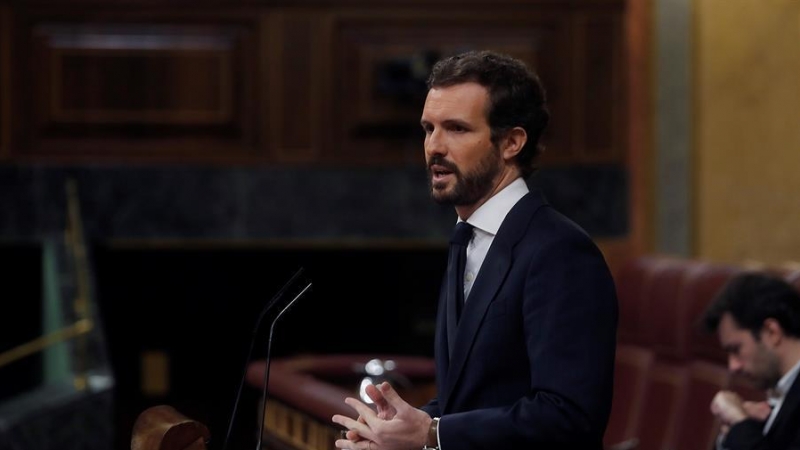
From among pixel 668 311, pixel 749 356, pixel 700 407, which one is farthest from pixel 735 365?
pixel 668 311

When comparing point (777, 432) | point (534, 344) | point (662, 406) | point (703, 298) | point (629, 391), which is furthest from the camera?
point (629, 391)

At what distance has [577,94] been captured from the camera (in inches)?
223

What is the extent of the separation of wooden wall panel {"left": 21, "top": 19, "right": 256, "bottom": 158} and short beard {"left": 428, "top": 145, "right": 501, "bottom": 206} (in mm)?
3974

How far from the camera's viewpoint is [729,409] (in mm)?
2945

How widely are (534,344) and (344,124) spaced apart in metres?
4.07

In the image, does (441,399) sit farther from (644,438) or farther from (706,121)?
(706,121)

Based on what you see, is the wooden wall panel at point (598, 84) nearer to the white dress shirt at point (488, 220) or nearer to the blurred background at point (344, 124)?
the blurred background at point (344, 124)

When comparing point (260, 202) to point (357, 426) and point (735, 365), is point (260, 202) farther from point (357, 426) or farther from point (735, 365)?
point (357, 426)

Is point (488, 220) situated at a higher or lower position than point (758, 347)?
higher

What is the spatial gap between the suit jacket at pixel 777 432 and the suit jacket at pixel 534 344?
111cm

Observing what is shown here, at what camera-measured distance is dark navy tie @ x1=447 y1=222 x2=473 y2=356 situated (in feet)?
6.01

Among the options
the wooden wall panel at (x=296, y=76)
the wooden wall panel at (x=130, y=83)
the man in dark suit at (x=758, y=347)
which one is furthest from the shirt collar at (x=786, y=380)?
the wooden wall panel at (x=130, y=83)

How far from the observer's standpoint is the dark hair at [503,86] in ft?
5.87

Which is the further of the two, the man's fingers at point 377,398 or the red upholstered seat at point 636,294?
the red upholstered seat at point 636,294
